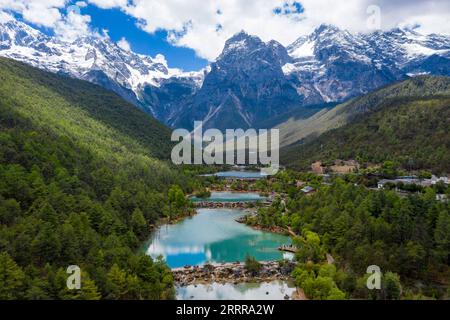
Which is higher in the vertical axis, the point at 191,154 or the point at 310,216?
the point at 191,154

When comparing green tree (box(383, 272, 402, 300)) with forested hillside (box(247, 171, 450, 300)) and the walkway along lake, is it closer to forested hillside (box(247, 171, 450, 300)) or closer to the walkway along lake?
forested hillside (box(247, 171, 450, 300))

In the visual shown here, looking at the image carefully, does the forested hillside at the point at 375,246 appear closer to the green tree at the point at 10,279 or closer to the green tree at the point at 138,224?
the green tree at the point at 138,224

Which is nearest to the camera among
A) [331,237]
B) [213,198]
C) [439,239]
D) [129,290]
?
[129,290]

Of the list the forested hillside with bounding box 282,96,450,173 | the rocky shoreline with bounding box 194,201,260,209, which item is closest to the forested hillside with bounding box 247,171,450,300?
the rocky shoreline with bounding box 194,201,260,209

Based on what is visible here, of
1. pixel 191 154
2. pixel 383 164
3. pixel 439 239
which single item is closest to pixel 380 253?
pixel 439 239

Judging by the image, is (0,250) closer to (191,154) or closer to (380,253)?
(380,253)

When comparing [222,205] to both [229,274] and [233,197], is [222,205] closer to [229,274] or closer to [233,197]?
[233,197]
